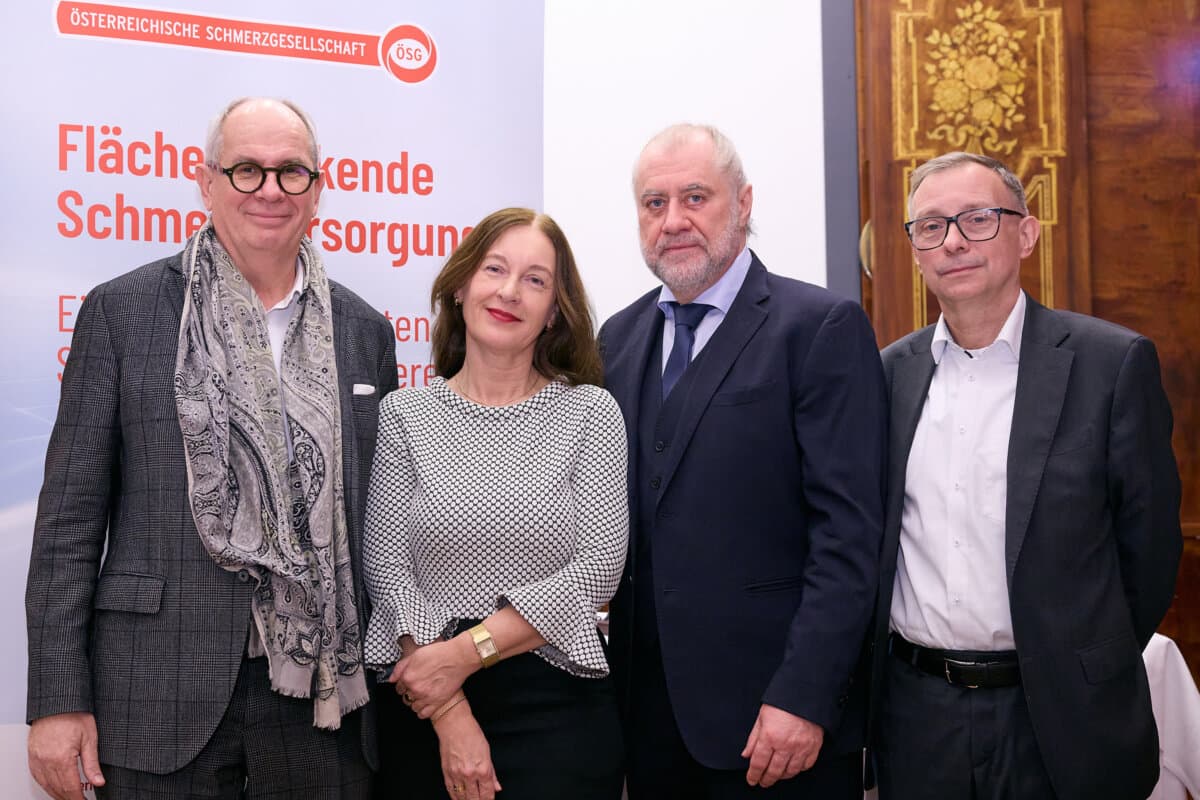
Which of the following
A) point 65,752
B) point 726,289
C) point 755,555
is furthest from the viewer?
point 726,289

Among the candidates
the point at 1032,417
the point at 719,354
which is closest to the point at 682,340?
the point at 719,354

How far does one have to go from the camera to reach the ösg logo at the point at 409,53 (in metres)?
2.93

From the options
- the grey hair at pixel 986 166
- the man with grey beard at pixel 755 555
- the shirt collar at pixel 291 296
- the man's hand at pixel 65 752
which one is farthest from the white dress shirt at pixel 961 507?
the man's hand at pixel 65 752

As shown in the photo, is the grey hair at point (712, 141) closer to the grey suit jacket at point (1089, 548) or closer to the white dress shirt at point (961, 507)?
the white dress shirt at point (961, 507)

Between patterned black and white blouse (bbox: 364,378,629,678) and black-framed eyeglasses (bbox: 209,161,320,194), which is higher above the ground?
black-framed eyeglasses (bbox: 209,161,320,194)

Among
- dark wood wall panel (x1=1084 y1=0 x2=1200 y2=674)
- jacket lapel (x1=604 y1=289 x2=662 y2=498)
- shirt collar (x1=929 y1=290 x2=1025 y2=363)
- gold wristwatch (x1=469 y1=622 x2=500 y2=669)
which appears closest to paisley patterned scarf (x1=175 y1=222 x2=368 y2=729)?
gold wristwatch (x1=469 y1=622 x2=500 y2=669)

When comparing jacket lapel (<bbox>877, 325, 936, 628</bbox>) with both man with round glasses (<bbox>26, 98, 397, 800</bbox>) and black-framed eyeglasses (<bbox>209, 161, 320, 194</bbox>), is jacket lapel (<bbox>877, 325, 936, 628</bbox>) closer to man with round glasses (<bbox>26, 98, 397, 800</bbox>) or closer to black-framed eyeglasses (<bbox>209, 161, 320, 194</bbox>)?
man with round glasses (<bbox>26, 98, 397, 800</bbox>)

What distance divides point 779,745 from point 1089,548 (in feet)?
2.24

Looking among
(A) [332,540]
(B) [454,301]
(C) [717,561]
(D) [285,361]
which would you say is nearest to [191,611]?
(A) [332,540]

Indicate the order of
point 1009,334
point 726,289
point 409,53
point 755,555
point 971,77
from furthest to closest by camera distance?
point 971,77 < point 409,53 < point 726,289 < point 1009,334 < point 755,555

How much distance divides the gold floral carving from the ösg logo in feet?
5.71

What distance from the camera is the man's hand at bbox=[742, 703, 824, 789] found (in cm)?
176

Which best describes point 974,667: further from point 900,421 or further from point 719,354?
point 719,354

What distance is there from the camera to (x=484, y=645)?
1720 mm
